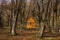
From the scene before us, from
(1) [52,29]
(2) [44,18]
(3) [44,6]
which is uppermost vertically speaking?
(3) [44,6]

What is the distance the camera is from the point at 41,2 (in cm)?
2425

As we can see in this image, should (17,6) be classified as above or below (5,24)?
above

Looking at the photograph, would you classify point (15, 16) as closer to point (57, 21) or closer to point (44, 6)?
point (44, 6)

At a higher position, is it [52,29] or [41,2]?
[41,2]

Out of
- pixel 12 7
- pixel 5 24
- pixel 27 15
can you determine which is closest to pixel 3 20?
pixel 5 24

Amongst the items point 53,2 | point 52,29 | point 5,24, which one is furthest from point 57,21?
point 5,24

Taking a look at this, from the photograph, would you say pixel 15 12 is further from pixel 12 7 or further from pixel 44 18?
pixel 44 18

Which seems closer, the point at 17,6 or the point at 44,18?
the point at 44,18

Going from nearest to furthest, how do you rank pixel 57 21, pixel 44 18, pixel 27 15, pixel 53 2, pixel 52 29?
pixel 44 18
pixel 53 2
pixel 52 29
pixel 57 21
pixel 27 15

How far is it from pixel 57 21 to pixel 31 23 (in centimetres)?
943

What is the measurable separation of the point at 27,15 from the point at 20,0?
2207 centimetres

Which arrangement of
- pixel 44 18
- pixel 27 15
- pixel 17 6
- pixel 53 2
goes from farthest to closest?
pixel 27 15 → pixel 53 2 → pixel 17 6 → pixel 44 18

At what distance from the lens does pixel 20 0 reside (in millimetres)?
26125

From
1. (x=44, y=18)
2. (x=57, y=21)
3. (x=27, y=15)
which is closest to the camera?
(x=44, y=18)
